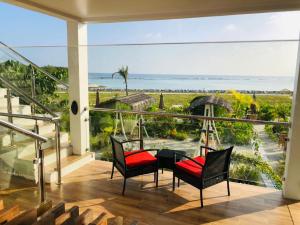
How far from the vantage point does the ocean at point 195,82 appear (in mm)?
3430

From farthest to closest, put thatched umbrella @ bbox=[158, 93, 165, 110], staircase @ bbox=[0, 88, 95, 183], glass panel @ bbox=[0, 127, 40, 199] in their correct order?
thatched umbrella @ bbox=[158, 93, 165, 110], staircase @ bbox=[0, 88, 95, 183], glass panel @ bbox=[0, 127, 40, 199]

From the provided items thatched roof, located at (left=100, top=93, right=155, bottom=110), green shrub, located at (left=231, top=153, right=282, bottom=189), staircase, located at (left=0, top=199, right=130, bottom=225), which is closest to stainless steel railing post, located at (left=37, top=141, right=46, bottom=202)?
staircase, located at (left=0, top=199, right=130, bottom=225)

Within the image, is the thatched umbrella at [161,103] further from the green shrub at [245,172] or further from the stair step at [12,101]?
the stair step at [12,101]

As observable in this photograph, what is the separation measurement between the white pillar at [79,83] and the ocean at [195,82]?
276 millimetres

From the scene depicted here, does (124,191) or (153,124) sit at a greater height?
(153,124)

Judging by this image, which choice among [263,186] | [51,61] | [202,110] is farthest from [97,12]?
[263,186]

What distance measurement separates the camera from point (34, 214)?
6.63ft

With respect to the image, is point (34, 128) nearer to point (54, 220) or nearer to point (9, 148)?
point (9, 148)

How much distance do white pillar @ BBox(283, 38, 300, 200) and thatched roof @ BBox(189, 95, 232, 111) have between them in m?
0.87

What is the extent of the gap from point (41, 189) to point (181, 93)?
8.12 ft

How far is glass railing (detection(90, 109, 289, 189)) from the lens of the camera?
11.7ft

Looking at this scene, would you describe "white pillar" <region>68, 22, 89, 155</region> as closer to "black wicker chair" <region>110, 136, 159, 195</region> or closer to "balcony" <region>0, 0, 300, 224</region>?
"balcony" <region>0, 0, 300, 224</region>

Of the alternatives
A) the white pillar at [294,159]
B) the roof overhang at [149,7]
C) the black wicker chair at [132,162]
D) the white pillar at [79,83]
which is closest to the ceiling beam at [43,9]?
the roof overhang at [149,7]

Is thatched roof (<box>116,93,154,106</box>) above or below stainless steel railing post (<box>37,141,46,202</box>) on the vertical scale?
above
